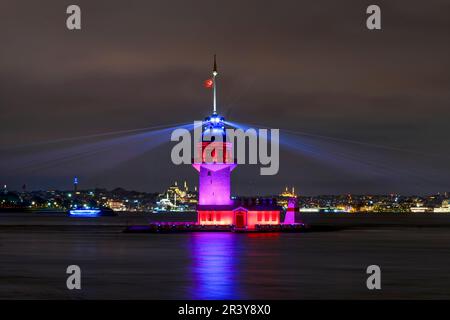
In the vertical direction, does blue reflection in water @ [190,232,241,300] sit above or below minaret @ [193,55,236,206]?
below

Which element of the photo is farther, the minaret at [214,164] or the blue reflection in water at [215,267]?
the minaret at [214,164]

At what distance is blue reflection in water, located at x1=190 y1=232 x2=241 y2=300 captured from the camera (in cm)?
2892

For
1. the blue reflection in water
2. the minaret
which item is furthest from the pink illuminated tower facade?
the blue reflection in water

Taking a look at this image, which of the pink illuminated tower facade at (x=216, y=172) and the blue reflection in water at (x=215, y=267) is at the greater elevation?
the pink illuminated tower facade at (x=216, y=172)

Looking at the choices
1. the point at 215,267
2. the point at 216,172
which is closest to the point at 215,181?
the point at 216,172

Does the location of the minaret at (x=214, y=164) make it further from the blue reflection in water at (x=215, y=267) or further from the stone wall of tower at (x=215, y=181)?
the blue reflection in water at (x=215, y=267)

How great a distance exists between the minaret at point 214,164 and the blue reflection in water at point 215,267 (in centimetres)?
393

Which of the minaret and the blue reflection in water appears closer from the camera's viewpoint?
the blue reflection in water

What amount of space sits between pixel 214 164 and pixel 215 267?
1015 inches

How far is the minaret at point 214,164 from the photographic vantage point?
6475cm

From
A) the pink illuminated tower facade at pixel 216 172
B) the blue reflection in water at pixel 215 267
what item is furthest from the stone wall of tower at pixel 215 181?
the blue reflection in water at pixel 215 267

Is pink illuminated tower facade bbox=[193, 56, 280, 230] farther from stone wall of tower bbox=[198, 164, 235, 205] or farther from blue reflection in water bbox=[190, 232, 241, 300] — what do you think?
blue reflection in water bbox=[190, 232, 241, 300]

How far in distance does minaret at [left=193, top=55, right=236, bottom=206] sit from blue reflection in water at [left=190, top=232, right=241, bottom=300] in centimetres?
393
